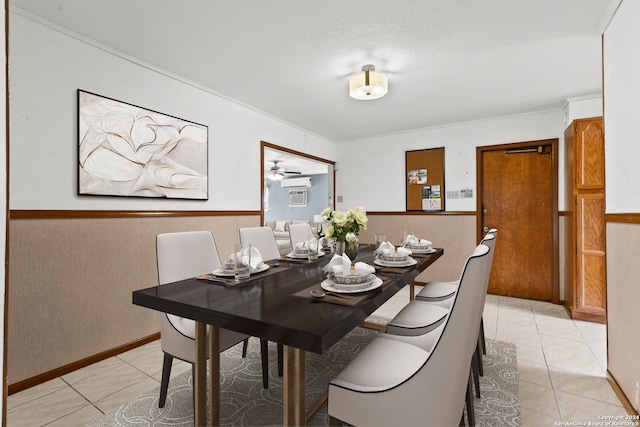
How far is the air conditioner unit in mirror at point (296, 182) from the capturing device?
9.22m

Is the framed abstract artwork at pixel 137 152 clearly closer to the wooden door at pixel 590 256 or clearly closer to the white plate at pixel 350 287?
the white plate at pixel 350 287

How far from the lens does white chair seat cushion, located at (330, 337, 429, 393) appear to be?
1.08 metres

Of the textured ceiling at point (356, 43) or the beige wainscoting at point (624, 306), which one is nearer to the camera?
the beige wainscoting at point (624, 306)

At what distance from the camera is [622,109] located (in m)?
1.78

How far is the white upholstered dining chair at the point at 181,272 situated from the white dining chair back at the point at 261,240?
1.45 feet

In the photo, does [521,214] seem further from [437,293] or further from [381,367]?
[381,367]

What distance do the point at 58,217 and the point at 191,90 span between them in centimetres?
163

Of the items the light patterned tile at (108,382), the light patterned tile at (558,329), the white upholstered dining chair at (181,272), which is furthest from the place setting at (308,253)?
the light patterned tile at (558,329)

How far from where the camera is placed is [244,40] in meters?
2.26

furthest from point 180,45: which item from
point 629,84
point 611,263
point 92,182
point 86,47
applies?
point 611,263

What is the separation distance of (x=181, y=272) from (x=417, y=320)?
55.4 inches

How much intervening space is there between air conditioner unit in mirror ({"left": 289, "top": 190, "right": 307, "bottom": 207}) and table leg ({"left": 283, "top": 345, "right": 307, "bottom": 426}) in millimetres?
8359

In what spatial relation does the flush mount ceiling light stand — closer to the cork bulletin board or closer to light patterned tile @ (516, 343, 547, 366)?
the cork bulletin board

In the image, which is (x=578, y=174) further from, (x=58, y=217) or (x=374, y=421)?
(x=58, y=217)
